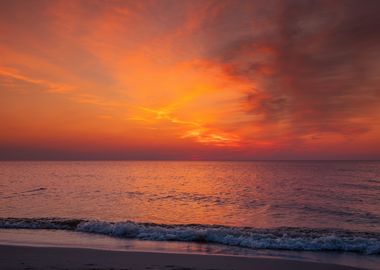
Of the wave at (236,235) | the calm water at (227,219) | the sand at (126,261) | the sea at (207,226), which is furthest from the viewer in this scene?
the calm water at (227,219)

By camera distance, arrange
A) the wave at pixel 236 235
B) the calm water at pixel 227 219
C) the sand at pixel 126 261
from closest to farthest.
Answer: the sand at pixel 126 261, the wave at pixel 236 235, the calm water at pixel 227 219

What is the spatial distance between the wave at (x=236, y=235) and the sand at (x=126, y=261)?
3.06 m

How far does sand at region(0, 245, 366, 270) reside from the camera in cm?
1038

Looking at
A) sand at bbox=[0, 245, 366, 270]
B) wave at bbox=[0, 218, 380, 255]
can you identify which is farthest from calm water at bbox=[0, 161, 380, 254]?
sand at bbox=[0, 245, 366, 270]

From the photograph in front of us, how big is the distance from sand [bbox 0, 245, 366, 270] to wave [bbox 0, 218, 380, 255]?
3063mm

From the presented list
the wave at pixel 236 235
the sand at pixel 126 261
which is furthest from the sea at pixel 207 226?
the sand at pixel 126 261

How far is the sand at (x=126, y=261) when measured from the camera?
34.0 feet

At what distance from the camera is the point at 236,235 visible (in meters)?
16.1

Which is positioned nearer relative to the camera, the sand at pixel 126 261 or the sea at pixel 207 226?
the sand at pixel 126 261

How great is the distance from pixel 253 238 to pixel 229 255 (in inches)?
127

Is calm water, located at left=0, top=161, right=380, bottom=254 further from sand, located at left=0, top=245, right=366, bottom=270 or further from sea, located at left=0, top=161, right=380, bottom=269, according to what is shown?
sand, located at left=0, top=245, right=366, bottom=270

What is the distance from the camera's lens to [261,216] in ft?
75.8

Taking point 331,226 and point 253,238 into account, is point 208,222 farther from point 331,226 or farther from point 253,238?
point 331,226

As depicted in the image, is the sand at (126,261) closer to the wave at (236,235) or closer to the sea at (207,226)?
the sea at (207,226)
